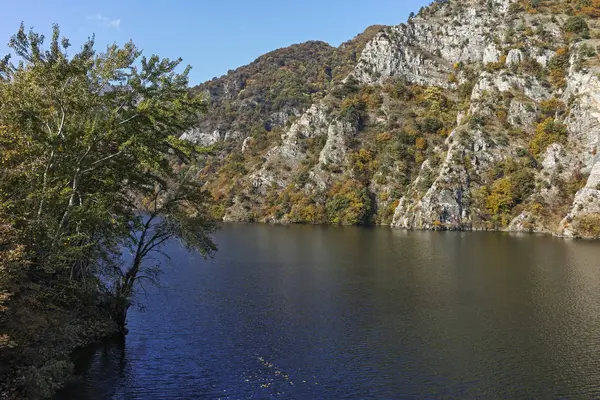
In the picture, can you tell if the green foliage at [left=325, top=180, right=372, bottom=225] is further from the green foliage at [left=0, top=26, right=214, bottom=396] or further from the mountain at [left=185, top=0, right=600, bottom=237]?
the green foliage at [left=0, top=26, right=214, bottom=396]

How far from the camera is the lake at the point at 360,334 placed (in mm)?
23500

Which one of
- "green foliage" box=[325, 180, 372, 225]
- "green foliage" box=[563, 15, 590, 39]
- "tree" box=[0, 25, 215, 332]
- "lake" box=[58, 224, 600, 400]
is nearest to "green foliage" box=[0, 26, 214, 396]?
"tree" box=[0, 25, 215, 332]

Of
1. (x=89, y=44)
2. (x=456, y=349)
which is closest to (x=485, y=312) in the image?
(x=456, y=349)

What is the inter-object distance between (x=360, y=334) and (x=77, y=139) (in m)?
22.8

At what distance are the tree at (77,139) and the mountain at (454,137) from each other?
220 ft

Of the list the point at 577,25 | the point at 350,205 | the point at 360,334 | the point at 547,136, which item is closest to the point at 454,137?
the point at 547,136

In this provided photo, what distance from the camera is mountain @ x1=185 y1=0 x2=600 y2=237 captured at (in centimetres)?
11100

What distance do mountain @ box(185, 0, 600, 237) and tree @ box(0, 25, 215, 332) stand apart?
6697cm

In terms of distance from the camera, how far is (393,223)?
123312mm

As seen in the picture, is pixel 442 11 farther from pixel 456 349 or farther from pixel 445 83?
pixel 456 349

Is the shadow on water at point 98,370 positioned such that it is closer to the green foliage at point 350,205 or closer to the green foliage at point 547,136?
the green foliage at point 350,205

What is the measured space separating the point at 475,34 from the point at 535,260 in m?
134

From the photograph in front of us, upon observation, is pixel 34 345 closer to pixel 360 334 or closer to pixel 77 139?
pixel 77 139

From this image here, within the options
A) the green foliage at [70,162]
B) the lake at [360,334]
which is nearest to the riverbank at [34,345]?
the green foliage at [70,162]
